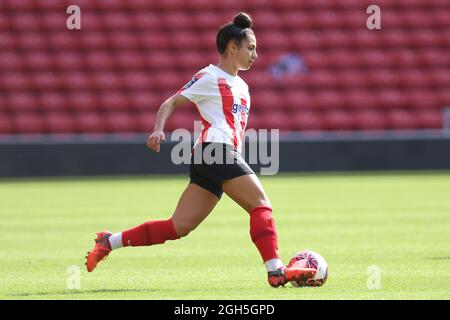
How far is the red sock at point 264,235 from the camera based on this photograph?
707cm

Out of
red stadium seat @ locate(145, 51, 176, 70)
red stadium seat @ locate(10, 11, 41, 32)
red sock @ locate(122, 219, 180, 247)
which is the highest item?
red stadium seat @ locate(10, 11, 41, 32)

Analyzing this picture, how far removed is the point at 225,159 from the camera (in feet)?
23.7

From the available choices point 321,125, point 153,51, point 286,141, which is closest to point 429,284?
point 286,141

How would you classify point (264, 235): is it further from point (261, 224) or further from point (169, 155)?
point (169, 155)

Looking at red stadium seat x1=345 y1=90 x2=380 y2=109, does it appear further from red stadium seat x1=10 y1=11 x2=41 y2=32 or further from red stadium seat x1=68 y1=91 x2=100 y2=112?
red stadium seat x1=10 y1=11 x2=41 y2=32

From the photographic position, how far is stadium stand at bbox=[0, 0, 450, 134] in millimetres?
23719

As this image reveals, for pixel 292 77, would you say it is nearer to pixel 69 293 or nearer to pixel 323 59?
pixel 323 59

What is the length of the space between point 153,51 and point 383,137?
6372mm

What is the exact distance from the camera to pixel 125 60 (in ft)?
80.9

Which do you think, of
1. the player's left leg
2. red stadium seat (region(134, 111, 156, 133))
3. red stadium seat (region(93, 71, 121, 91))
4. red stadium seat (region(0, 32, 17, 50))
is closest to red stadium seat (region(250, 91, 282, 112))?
red stadium seat (region(134, 111, 156, 133))

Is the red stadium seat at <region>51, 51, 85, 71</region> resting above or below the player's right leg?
above

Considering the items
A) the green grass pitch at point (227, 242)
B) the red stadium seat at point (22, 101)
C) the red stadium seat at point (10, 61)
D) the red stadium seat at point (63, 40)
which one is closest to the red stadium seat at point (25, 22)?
the red stadium seat at point (63, 40)

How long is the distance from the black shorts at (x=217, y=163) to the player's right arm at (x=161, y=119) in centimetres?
33

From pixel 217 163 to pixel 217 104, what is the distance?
422mm
